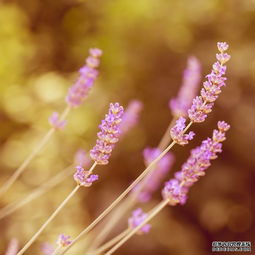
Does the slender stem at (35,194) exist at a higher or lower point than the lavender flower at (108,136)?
higher

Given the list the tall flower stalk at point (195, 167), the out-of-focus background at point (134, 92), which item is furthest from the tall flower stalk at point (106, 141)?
the out-of-focus background at point (134, 92)

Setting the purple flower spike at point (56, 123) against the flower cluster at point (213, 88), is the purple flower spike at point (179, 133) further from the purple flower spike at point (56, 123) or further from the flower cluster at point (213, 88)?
the purple flower spike at point (56, 123)

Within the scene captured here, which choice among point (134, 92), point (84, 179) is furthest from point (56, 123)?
point (134, 92)

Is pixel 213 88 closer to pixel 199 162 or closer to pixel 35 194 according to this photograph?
pixel 199 162

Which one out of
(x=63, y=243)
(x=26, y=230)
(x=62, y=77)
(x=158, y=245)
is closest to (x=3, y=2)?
(x=62, y=77)

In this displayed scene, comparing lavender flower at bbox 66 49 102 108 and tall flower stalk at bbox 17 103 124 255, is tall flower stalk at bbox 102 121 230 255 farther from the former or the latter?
lavender flower at bbox 66 49 102 108

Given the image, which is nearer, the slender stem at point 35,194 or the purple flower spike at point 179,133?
the purple flower spike at point 179,133

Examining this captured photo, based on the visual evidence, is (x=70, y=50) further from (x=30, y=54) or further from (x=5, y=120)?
(x=5, y=120)
